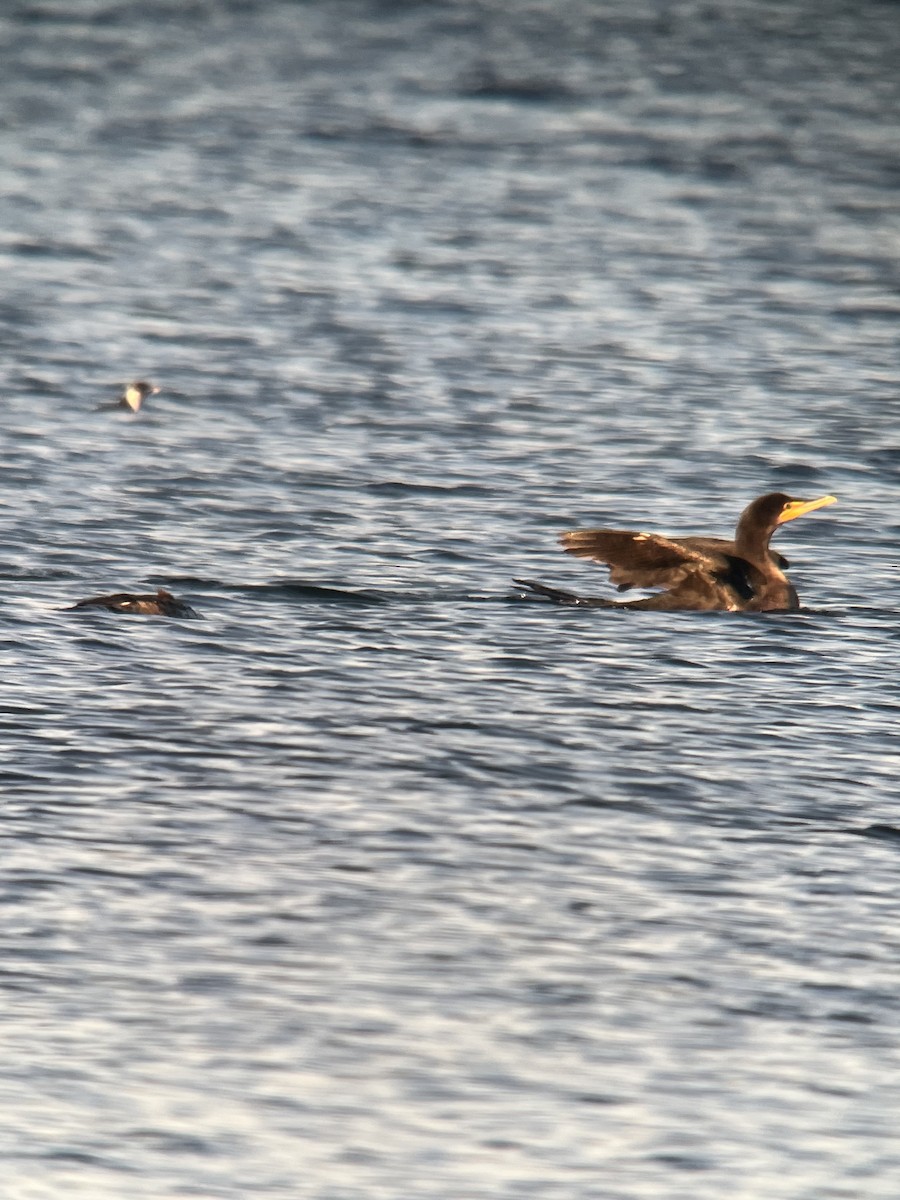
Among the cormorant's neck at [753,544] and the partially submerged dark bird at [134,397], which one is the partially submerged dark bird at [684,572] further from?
the partially submerged dark bird at [134,397]

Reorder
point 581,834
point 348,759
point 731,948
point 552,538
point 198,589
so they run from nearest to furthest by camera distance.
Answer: point 731,948 < point 581,834 < point 348,759 < point 198,589 < point 552,538

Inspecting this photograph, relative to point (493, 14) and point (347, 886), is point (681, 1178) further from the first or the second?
point (493, 14)

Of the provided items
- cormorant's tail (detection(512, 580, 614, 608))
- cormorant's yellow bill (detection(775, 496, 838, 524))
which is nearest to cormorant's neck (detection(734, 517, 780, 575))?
Answer: cormorant's yellow bill (detection(775, 496, 838, 524))

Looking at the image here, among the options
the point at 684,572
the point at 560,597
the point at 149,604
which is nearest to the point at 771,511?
the point at 684,572

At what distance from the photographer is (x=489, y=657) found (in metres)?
11.8

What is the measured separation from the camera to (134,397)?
700 inches

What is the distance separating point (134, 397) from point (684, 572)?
19.4 feet

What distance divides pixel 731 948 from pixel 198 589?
548 centimetres

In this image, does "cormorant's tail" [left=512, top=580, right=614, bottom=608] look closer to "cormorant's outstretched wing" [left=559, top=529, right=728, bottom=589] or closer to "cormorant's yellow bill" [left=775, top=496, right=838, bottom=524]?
"cormorant's outstretched wing" [left=559, top=529, right=728, bottom=589]

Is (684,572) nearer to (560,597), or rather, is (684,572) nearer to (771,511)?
(560,597)

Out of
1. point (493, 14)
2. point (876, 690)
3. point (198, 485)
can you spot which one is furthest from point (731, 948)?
point (493, 14)

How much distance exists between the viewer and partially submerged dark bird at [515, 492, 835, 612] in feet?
42.8

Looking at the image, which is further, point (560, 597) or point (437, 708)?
point (560, 597)

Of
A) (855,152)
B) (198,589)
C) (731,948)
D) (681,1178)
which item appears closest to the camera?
(681,1178)
